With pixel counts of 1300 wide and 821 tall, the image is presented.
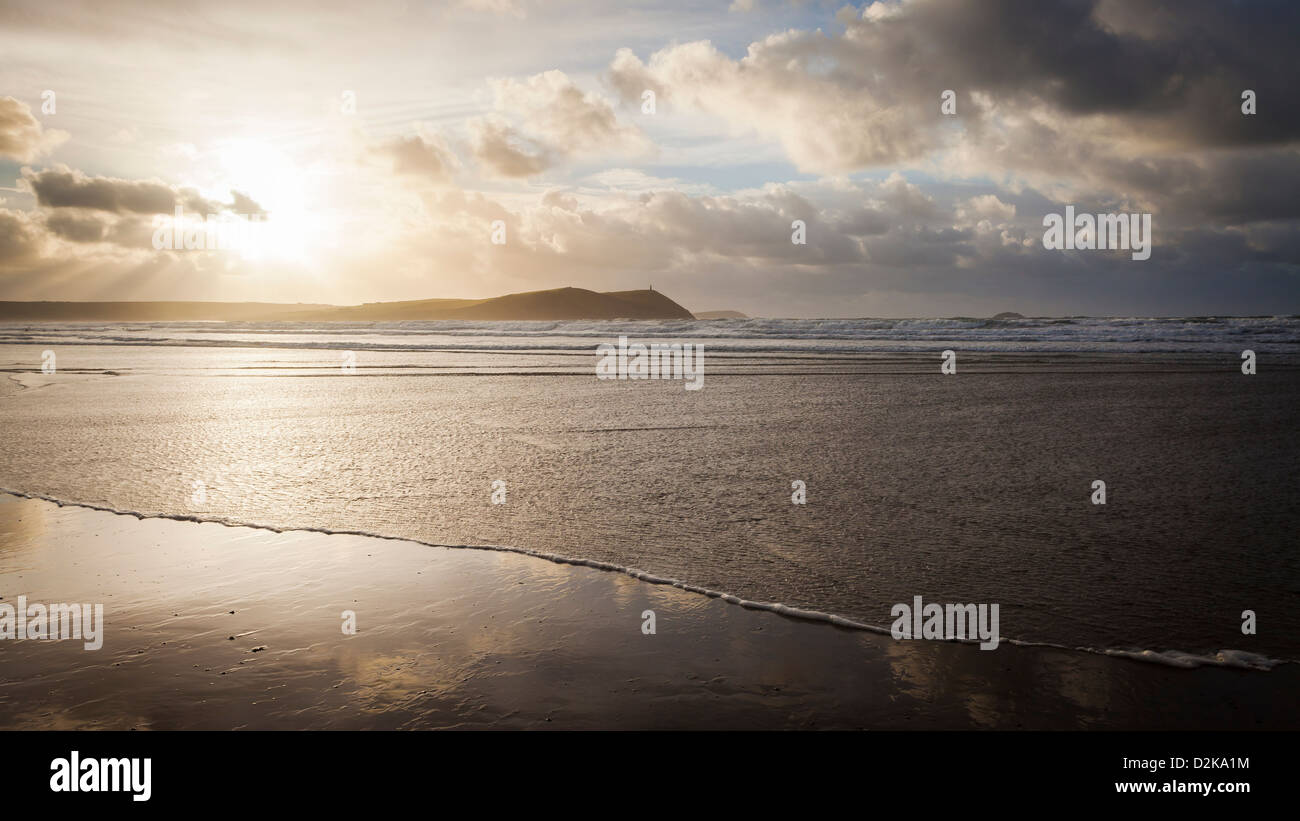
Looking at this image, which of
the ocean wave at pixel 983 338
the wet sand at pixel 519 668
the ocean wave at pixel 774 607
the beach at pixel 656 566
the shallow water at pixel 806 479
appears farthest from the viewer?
the ocean wave at pixel 983 338

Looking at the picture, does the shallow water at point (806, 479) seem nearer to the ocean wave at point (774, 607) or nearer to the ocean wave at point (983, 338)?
the ocean wave at point (774, 607)

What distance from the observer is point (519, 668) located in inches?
136

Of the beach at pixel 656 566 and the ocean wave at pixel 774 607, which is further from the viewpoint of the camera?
the ocean wave at pixel 774 607

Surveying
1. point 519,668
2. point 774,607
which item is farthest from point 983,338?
point 519,668

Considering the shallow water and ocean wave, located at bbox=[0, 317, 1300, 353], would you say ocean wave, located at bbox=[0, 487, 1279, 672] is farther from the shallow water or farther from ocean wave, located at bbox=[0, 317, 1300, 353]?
ocean wave, located at bbox=[0, 317, 1300, 353]

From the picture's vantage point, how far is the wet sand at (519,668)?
3.03 metres

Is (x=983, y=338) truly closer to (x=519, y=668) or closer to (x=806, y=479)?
(x=806, y=479)

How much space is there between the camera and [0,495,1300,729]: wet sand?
3.03 m

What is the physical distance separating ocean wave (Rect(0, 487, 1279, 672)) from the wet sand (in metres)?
0.06

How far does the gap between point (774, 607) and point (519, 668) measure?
4.86 ft

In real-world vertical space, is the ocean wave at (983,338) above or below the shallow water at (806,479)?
above

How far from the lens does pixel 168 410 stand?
12438 millimetres

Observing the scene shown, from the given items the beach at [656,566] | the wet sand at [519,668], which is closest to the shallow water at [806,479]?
the beach at [656,566]

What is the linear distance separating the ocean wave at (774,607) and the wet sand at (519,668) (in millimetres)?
59
